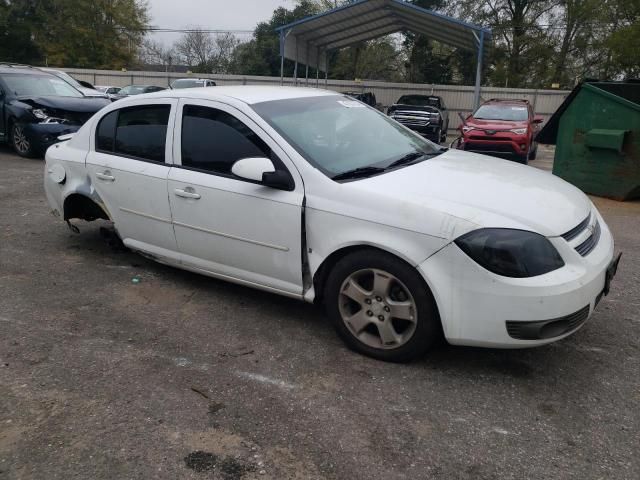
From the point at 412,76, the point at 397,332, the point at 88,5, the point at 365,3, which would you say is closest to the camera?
the point at 397,332

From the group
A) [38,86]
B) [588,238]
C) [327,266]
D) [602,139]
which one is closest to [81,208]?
[327,266]

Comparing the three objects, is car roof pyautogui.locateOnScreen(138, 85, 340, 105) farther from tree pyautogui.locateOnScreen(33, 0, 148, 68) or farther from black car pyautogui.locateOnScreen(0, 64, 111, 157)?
tree pyautogui.locateOnScreen(33, 0, 148, 68)

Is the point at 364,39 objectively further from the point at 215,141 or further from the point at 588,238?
the point at 588,238

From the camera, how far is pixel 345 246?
321 centimetres

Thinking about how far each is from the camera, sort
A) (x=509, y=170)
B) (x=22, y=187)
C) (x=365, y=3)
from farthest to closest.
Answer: (x=365, y=3) < (x=22, y=187) < (x=509, y=170)

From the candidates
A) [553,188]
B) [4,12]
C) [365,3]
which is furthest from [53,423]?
[4,12]

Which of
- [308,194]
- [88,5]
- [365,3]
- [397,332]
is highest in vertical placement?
[88,5]

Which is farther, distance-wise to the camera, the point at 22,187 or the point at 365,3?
the point at 365,3

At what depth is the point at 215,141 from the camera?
386 cm

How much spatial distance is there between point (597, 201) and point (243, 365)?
7006 mm

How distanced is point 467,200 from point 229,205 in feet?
5.09

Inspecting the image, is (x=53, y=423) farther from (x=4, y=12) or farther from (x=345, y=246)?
(x=4, y=12)

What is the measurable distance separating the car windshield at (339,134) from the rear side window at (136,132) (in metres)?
0.88

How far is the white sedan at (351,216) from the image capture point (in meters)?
2.86
